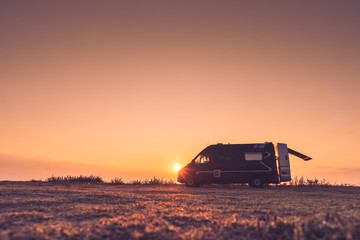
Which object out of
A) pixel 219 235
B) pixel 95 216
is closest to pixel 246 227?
pixel 219 235

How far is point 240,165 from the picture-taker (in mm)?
17016

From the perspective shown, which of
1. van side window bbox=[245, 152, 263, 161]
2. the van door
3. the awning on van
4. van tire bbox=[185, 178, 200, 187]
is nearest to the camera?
the van door

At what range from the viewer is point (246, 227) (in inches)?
149

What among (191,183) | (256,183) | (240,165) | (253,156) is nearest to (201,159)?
(191,183)

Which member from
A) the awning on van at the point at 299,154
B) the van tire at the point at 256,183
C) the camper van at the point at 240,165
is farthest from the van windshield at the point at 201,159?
the awning on van at the point at 299,154

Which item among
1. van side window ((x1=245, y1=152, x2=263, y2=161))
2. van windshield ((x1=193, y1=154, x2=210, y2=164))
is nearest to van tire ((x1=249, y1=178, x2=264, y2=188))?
van side window ((x1=245, y1=152, x2=263, y2=161))

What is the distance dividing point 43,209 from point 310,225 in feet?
15.5

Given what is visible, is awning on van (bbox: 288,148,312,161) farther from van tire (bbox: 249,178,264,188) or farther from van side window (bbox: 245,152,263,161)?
van tire (bbox: 249,178,264,188)

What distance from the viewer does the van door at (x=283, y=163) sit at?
16.9 m

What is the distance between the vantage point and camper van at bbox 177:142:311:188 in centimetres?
1675

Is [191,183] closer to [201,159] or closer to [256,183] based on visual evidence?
[201,159]

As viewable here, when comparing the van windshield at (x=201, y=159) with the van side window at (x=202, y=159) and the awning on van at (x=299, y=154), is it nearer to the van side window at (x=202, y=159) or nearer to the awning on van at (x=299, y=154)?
the van side window at (x=202, y=159)

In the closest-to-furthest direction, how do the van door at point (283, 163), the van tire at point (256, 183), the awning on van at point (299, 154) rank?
the van tire at point (256, 183)
the van door at point (283, 163)
the awning on van at point (299, 154)

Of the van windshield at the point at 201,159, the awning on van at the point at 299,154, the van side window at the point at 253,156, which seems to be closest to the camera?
the van side window at the point at 253,156
